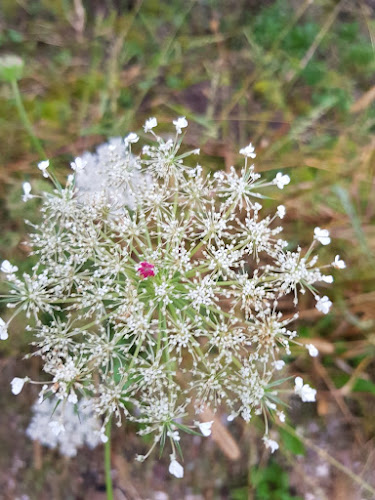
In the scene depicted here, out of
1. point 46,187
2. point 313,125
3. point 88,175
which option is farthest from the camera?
point 313,125

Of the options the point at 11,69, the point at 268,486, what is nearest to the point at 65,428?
the point at 268,486

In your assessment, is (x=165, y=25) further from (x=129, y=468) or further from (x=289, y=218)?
(x=129, y=468)

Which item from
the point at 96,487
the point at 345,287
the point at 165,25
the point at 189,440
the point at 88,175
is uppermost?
the point at 165,25

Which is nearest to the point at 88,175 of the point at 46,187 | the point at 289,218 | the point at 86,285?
the point at 46,187

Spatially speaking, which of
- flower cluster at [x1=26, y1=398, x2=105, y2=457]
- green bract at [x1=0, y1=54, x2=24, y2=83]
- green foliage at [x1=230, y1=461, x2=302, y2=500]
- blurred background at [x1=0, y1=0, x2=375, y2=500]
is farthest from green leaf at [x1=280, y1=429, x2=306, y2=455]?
green bract at [x1=0, y1=54, x2=24, y2=83]

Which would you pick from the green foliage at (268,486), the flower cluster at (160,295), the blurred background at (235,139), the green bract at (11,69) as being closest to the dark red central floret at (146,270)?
the flower cluster at (160,295)

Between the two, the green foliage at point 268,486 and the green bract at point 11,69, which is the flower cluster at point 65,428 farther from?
the green bract at point 11,69

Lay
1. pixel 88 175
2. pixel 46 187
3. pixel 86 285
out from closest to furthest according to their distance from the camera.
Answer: pixel 86 285 < pixel 88 175 < pixel 46 187

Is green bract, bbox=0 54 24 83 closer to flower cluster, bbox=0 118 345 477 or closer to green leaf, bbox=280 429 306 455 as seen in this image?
flower cluster, bbox=0 118 345 477

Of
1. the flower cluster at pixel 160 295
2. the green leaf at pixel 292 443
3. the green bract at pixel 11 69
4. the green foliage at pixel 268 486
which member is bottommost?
the green foliage at pixel 268 486
